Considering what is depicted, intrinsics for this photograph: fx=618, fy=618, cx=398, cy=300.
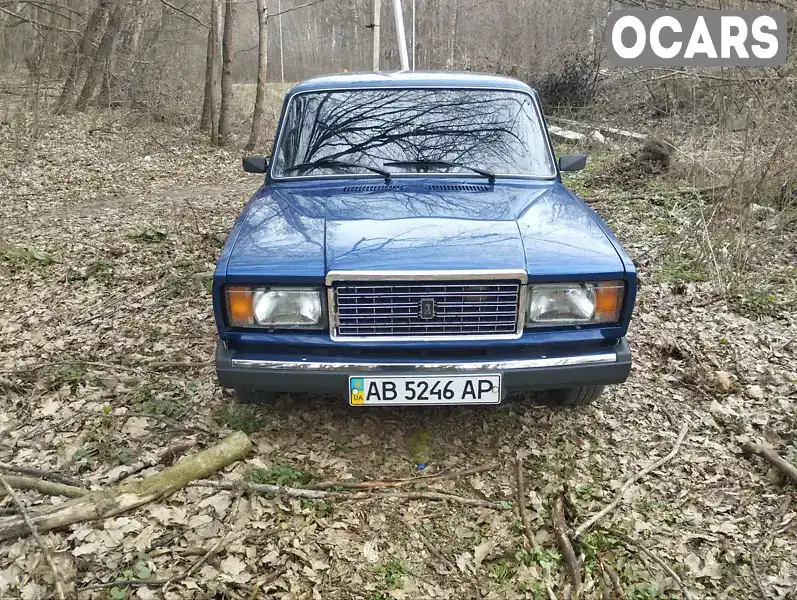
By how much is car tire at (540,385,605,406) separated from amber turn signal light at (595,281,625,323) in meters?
0.55

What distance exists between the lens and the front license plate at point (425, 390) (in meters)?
2.73

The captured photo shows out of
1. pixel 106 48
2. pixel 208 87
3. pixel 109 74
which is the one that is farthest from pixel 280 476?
pixel 109 74

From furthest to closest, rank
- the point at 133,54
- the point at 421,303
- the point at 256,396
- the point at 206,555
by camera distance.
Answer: the point at 133,54 → the point at 256,396 → the point at 421,303 → the point at 206,555

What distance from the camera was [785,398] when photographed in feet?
11.9

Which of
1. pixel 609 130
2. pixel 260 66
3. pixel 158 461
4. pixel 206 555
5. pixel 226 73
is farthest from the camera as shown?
pixel 226 73

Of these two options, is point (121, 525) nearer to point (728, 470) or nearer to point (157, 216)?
point (728, 470)

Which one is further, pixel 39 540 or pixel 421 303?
pixel 421 303

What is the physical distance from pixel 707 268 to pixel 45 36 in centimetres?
1089

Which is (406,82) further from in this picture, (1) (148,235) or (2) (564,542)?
(1) (148,235)

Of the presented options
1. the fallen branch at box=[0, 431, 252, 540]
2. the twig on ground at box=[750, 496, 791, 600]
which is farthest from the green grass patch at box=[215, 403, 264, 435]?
the twig on ground at box=[750, 496, 791, 600]

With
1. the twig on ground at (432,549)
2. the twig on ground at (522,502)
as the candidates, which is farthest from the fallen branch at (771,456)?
the twig on ground at (432,549)

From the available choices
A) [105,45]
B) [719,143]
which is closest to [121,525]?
[719,143]

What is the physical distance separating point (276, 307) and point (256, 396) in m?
0.78

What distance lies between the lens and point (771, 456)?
9.94 ft
